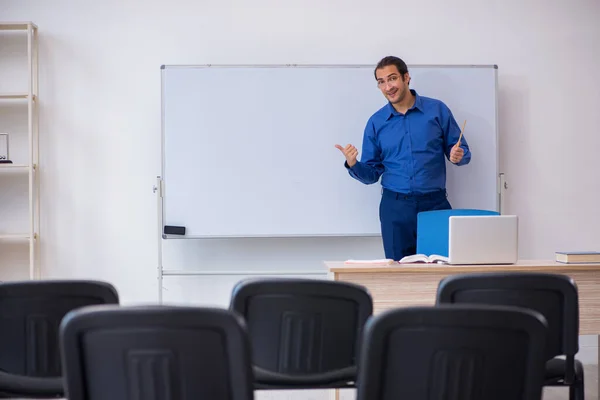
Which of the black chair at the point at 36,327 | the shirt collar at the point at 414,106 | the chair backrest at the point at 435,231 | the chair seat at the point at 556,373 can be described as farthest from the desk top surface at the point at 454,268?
the shirt collar at the point at 414,106

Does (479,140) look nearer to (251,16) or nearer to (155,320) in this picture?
(251,16)

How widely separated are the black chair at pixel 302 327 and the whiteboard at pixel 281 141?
254 centimetres

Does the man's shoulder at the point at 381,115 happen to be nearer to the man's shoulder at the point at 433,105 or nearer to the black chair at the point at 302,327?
the man's shoulder at the point at 433,105

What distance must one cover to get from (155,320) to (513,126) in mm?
4222

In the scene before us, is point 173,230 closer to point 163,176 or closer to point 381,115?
point 163,176

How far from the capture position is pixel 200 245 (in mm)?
4996

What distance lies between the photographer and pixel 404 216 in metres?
4.44

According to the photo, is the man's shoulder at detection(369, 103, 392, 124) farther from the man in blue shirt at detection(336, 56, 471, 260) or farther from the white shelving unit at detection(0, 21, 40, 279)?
the white shelving unit at detection(0, 21, 40, 279)

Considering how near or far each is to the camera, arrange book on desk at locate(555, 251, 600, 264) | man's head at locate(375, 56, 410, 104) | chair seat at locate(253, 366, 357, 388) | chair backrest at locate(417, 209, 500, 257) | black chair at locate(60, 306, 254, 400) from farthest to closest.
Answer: man's head at locate(375, 56, 410, 104), chair backrest at locate(417, 209, 500, 257), book on desk at locate(555, 251, 600, 264), chair seat at locate(253, 366, 357, 388), black chair at locate(60, 306, 254, 400)

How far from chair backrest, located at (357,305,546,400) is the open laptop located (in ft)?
5.67

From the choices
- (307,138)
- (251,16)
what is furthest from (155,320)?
(251,16)

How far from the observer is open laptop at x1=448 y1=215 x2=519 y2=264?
10.5 ft

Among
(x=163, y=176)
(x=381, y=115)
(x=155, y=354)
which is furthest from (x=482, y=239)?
(x=163, y=176)

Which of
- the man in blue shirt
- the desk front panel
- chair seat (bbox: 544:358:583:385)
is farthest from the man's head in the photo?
chair seat (bbox: 544:358:583:385)
